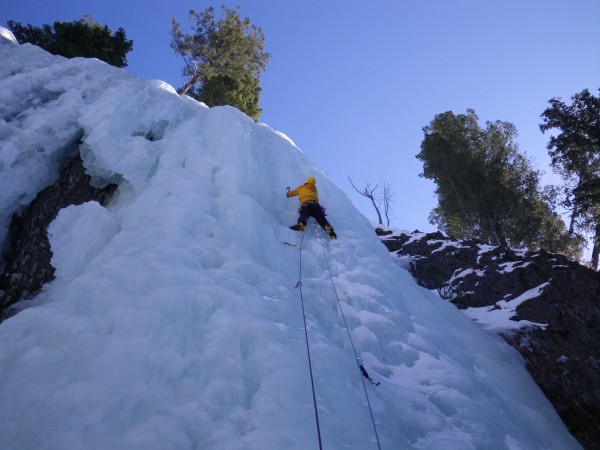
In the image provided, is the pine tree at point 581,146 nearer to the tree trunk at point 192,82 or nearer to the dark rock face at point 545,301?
the dark rock face at point 545,301

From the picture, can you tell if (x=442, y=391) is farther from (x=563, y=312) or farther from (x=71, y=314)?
(x=563, y=312)

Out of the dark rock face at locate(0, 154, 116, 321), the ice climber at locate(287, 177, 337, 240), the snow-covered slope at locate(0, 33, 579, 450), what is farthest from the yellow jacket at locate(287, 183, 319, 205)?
the dark rock face at locate(0, 154, 116, 321)

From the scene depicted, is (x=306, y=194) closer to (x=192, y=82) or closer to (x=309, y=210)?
(x=309, y=210)

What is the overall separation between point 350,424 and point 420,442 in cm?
96

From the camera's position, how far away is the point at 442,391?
4.27 m

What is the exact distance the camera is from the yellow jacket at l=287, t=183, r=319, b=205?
6.94 m

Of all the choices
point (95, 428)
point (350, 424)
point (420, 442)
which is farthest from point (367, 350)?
point (95, 428)

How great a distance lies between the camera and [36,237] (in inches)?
227

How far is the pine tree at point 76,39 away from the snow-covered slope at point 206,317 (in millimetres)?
4361

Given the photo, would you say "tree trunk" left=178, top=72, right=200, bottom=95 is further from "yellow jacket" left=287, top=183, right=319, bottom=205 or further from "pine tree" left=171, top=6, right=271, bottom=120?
"yellow jacket" left=287, top=183, right=319, bottom=205

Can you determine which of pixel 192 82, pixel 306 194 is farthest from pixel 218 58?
pixel 306 194

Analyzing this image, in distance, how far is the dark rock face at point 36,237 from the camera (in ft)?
17.2

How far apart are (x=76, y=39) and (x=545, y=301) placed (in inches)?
652

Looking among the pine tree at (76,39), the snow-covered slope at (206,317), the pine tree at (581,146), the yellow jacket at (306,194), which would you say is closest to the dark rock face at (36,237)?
the snow-covered slope at (206,317)
